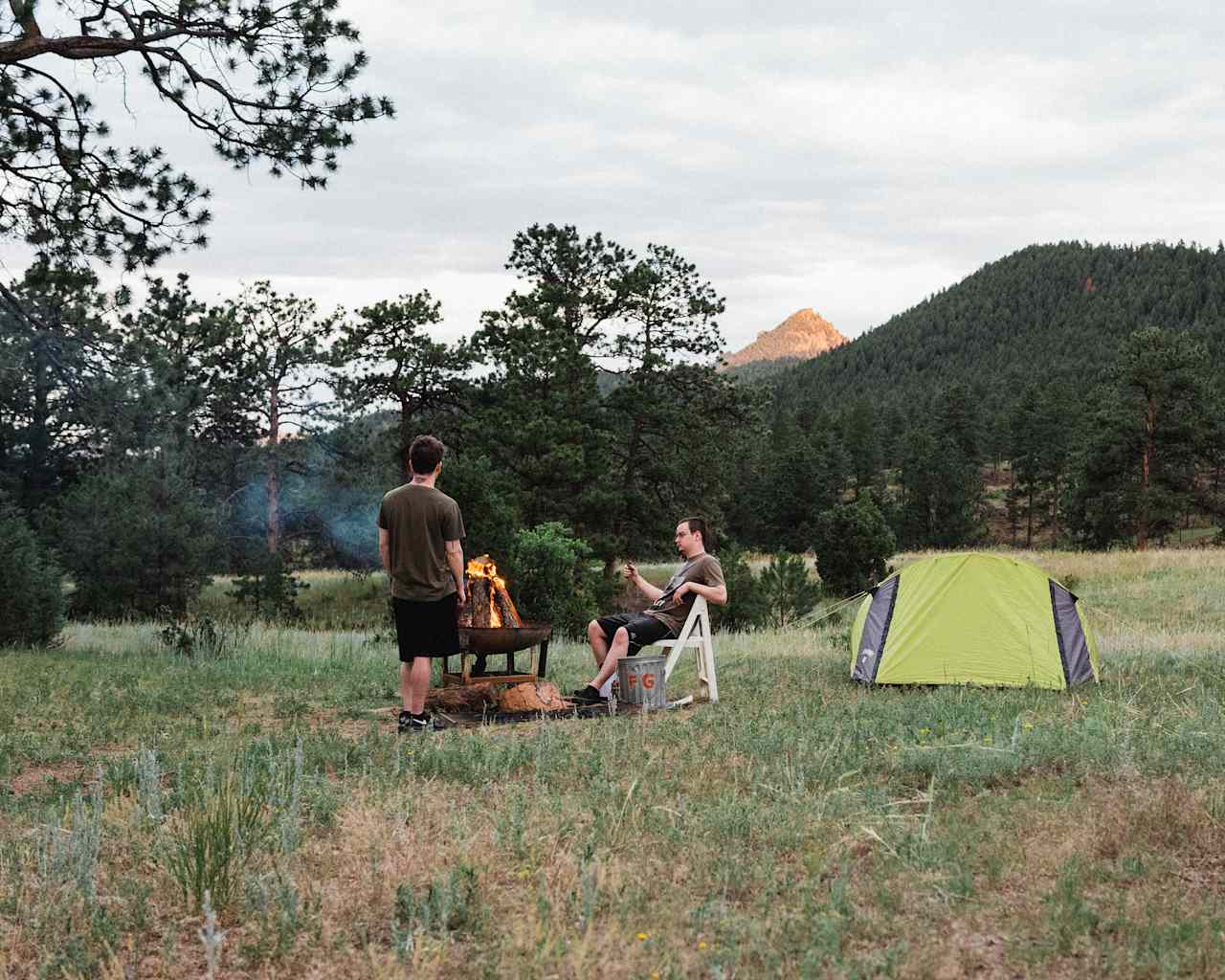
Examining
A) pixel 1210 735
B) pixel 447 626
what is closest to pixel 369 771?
pixel 447 626

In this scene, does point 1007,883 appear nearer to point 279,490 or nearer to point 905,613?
point 905,613

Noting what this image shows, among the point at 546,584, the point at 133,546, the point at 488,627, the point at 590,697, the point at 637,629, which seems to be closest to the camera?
the point at 488,627

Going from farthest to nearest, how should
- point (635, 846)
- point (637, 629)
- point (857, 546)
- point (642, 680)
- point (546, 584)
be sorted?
point (857, 546) < point (546, 584) < point (637, 629) < point (642, 680) < point (635, 846)

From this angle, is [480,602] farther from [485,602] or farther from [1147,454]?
[1147,454]

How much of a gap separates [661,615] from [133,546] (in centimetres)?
1615

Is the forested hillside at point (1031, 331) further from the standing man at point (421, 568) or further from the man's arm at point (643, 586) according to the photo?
the standing man at point (421, 568)

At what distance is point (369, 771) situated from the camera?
5.66m

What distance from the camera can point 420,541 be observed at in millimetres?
7090

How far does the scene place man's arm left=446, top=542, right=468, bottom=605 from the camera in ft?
23.3

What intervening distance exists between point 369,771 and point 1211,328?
471ft

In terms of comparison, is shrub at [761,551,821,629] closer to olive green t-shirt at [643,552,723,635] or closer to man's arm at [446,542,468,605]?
olive green t-shirt at [643,552,723,635]

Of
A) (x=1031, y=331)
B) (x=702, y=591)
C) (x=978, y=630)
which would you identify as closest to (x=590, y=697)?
(x=702, y=591)

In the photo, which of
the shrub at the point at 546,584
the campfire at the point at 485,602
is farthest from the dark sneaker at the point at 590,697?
the shrub at the point at 546,584

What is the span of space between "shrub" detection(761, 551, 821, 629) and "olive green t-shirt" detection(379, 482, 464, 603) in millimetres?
19064
